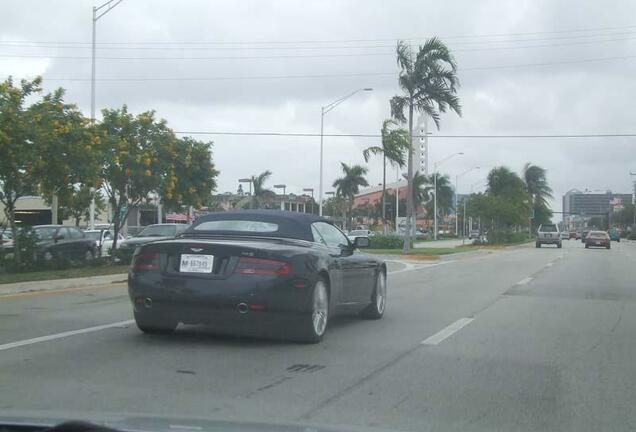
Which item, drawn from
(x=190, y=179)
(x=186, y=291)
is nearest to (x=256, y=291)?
(x=186, y=291)

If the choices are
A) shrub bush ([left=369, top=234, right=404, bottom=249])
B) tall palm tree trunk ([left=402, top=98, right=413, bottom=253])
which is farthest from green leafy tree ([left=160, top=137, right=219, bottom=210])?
shrub bush ([left=369, top=234, right=404, bottom=249])

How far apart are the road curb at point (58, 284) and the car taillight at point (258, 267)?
8470mm

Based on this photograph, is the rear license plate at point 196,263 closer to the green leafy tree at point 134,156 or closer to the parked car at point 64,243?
the green leafy tree at point 134,156

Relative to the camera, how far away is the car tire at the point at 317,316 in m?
8.16

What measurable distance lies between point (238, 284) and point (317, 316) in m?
1.17

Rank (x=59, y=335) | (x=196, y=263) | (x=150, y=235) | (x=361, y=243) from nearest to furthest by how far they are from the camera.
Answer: (x=196, y=263)
(x=59, y=335)
(x=361, y=243)
(x=150, y=235)

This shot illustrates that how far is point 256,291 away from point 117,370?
1.62 m

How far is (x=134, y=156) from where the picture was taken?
69.2 feet

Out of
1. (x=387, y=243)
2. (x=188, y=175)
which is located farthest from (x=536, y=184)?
(x=188, y=175)

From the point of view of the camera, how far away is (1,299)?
44.4ft

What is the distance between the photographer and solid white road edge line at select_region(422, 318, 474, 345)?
29.6 ft

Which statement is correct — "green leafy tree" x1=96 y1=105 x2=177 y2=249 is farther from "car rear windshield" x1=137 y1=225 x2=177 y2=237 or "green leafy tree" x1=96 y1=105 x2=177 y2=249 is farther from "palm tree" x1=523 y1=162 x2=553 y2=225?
"palm tree" x1=523 y1=162 x2=553 y2=225

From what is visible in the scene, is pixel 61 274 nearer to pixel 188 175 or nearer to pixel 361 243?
pixel 188 175

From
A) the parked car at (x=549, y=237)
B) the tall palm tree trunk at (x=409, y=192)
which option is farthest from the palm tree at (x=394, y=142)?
the parked car at (x=549, y=237)
